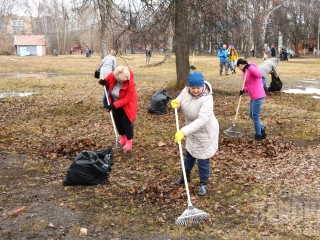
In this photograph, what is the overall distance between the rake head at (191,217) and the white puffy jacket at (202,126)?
0.80 m

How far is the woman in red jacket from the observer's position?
692 cm

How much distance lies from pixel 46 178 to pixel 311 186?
3.88m

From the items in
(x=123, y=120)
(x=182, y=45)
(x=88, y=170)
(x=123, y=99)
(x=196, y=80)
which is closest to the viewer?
(x=196, y=80)

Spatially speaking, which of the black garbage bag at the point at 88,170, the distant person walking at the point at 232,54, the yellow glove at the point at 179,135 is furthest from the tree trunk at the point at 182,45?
the distant person walking at the point at 232,54

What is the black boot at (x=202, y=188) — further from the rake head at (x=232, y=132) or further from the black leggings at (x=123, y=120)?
the rake head at (x=232, y=132)

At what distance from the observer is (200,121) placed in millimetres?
4840

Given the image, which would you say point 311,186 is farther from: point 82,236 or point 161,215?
point 82,236

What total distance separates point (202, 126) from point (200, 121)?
0.29 feet

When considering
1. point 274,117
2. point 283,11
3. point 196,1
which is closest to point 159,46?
point 196,1

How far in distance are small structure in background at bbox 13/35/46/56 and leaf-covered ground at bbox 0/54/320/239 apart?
75054 mm

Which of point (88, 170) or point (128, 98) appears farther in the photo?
point (128, 98)

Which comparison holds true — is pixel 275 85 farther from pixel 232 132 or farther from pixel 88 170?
pixel 88 170

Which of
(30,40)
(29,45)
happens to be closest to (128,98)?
(30,40)

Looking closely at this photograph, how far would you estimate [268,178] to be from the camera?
19.7 feet
